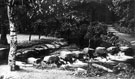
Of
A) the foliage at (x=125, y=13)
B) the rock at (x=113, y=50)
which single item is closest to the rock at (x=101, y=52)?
the rock at (x=113, y=50)

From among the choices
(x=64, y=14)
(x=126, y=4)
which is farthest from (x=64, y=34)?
(x=126, y=4)

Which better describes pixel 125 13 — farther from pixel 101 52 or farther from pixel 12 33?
pixel 12 33

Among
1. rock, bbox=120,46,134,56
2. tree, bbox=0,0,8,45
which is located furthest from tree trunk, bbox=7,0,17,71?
rock, bbox=120,46,134,56

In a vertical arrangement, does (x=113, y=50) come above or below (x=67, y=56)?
above

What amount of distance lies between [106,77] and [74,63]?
2.62 metres

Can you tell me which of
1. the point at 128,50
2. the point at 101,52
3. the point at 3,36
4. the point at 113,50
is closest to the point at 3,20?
the point at 3,36

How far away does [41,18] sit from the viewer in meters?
11.7

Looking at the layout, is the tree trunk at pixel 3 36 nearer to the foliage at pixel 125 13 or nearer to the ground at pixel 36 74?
the ground at pixel 36 74

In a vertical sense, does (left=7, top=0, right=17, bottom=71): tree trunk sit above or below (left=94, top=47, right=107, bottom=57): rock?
above

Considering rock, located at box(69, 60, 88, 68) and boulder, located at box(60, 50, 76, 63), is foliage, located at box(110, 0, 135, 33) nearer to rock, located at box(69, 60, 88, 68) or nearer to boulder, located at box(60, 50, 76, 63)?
rock, located at box(69, 60, 88, 68)

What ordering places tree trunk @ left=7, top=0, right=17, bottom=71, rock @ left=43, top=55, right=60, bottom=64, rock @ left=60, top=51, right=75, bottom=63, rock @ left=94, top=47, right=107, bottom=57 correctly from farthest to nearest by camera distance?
rock @ left=94, top=47, right=107, bottom=57, rock @ left=60, top=51, right=75, bottom=63, rock @ left=43, top=55, right=60, bottom=64, tree trunk @ left=7, top=0, right=17, bottom=71

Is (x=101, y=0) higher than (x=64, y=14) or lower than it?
higher

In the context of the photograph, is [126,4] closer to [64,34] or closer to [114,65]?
[114,65]

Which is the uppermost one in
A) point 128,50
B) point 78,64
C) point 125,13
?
point 125,13
